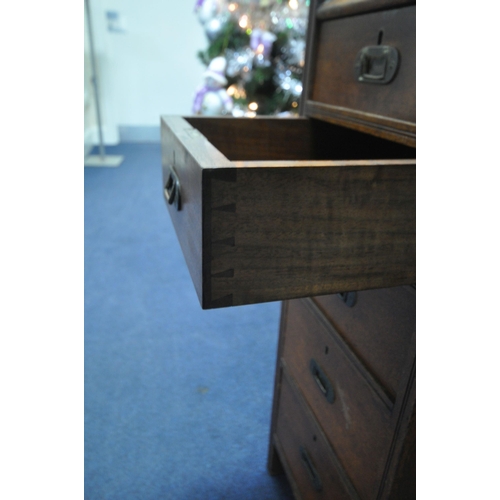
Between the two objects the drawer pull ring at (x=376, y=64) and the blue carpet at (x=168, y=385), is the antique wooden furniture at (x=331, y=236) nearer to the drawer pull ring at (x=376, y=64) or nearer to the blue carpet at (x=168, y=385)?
the drawer pull ring at (x=376, y=64)

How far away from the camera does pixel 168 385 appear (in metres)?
1.18

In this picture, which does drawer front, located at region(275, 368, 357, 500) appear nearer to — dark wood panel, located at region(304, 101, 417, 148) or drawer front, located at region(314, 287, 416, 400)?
drawer front, located at region(314, 287, 416, 400)

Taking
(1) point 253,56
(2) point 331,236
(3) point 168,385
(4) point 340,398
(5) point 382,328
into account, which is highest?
(1) point 253,56

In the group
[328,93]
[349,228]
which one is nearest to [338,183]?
[349,228]

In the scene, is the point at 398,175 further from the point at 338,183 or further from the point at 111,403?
the point at 111,403

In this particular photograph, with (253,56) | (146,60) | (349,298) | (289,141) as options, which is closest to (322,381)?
(349,298)

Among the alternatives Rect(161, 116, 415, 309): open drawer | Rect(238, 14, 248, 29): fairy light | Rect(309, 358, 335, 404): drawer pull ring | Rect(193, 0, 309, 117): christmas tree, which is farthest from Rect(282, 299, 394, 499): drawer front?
Rect(238, 14, 248, 29): fairy light

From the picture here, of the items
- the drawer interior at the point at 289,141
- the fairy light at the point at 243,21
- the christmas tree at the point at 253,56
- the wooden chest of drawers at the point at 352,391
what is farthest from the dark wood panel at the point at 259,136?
the fairy light at the point at 243,21

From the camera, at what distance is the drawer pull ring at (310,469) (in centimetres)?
72

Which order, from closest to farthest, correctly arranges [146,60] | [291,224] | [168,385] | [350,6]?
[291,224]
[350,6]
[168,385]
[146,60]

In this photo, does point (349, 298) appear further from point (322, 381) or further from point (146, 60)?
point (146, 60)

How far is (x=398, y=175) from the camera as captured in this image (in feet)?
1.24

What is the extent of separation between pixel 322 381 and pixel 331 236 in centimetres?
37

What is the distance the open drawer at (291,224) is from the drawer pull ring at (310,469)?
455 millimetres
